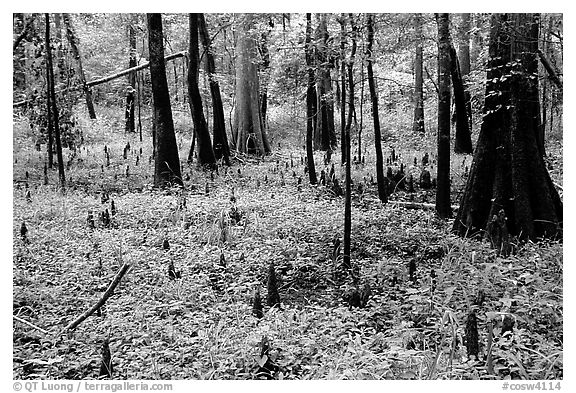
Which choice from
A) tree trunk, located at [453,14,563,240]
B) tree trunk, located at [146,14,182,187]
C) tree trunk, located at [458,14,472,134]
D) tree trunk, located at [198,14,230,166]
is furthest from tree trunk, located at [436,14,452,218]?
tree trunk, located at [198,14,230,166]

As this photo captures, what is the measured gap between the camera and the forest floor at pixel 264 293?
149 inches

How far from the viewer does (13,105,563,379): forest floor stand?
12.4ft

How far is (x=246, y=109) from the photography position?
49.6 ft

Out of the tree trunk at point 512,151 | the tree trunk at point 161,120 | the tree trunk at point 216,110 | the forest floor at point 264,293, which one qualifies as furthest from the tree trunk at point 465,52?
the tree trunk at point 216,110

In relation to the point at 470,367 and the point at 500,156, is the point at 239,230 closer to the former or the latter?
the point at 500,156

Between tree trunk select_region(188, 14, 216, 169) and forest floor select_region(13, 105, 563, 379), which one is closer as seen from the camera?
forest floor select_region(13, 105, 563, 379)

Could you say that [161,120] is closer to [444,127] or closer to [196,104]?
[196,104]

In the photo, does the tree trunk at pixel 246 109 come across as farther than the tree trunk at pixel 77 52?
Yes

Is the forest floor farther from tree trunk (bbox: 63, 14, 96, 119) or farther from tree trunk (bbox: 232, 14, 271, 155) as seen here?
tree trunk (bbox: 232, 14, 271, 155)

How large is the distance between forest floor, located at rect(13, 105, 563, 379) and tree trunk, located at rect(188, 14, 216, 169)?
3560 mm

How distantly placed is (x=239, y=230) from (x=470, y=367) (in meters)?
4.12

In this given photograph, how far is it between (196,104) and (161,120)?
215 centimetres

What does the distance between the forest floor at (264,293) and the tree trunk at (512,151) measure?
426 mm

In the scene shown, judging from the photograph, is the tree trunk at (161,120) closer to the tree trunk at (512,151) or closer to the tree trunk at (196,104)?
the tree trunk at (196,104)
